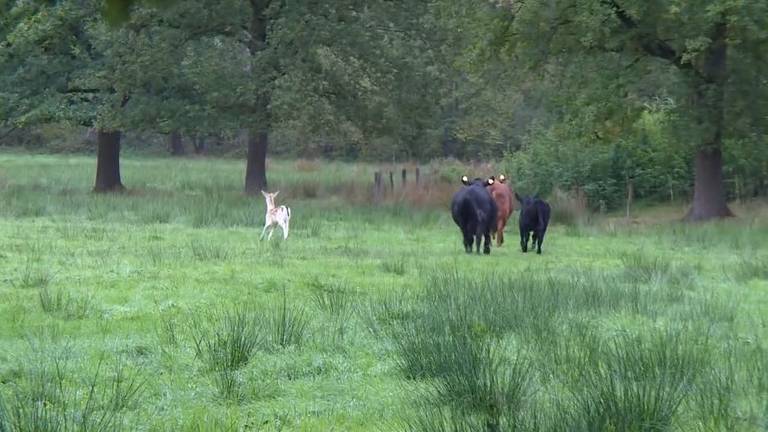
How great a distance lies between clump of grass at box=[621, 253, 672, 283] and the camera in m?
14.8

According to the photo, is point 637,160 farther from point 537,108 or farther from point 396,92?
point 537,108

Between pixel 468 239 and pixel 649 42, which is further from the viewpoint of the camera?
pixel 649 42

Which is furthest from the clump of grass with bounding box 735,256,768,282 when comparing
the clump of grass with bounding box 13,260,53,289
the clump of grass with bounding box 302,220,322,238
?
the clump of grass with bounding box 13,260,53,289

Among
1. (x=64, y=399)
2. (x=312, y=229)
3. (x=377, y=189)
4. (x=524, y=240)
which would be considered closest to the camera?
(x=64, y=399)

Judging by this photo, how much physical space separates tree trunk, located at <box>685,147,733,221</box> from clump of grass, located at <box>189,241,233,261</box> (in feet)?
48.1

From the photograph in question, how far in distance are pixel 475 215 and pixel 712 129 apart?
937 centimetres

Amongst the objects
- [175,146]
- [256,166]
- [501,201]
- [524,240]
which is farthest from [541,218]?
[175,146]

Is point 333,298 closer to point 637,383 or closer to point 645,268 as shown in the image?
point 645,268

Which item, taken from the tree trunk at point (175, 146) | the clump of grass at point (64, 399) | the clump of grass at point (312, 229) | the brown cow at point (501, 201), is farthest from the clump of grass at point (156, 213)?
the tree trunk at point (175, 146)

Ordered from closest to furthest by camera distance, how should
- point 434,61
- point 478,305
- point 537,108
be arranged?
1. point 478,305
2. point 434,61
3. point 537,108

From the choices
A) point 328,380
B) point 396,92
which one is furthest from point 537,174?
point 328,380

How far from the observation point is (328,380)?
8289 mm

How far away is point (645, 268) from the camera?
15648mm

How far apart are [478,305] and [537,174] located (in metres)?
24.4
